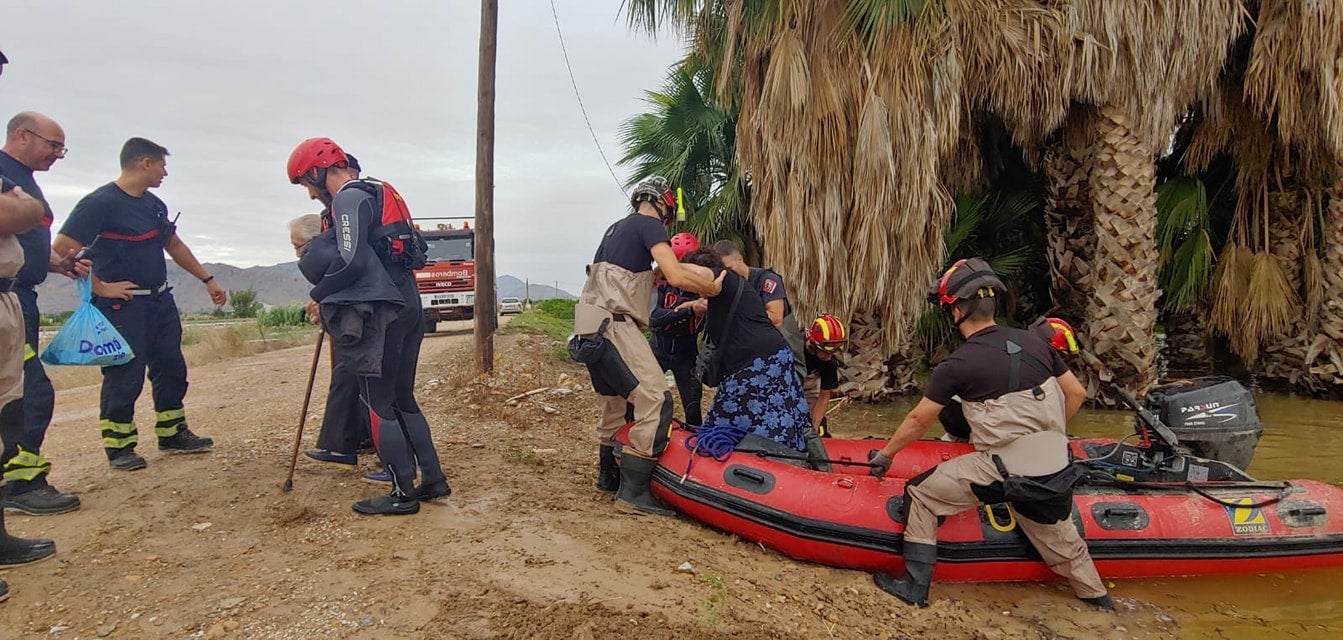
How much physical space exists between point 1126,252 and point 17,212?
9.04 metres

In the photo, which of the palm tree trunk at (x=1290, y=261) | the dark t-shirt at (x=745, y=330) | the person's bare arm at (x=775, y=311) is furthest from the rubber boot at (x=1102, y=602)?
the palm tree trunk at (x=1290, y=261)

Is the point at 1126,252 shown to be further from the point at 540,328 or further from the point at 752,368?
the point at 540,328

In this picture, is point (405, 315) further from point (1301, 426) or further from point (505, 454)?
point (1301, 426)

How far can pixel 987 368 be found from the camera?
122 inches

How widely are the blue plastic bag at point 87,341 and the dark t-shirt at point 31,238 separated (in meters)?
0.26

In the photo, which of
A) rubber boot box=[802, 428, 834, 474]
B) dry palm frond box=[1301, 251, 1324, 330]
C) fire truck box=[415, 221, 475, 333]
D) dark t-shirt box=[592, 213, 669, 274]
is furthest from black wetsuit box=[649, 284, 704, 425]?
fire truck box=[415, 221, 475, 333]

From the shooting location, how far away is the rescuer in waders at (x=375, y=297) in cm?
341

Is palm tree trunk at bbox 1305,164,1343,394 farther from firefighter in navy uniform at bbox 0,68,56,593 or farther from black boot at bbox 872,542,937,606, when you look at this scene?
firefighter in navy uniform at bbox 0,68,56,593

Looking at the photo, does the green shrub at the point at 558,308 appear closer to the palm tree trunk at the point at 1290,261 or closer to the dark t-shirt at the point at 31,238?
the palm tree trunk at the point at 1290,261

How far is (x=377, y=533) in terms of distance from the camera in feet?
10.9

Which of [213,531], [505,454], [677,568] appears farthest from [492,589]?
[505,454]

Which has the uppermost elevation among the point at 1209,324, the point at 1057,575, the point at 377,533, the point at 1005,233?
the point at 1005,233

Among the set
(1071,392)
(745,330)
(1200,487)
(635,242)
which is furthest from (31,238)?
(1200,487)

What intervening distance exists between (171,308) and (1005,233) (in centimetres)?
917
